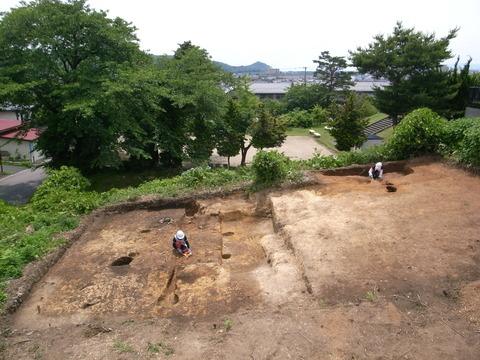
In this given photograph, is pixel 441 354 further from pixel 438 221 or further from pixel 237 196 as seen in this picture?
pixel 237 196

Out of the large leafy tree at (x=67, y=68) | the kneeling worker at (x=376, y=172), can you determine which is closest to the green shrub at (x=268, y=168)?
the kneeling worker at (x=376, y=172)

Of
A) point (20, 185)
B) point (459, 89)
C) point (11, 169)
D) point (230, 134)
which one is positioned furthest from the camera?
point (11, 169)

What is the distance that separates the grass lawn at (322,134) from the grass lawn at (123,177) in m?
14.1

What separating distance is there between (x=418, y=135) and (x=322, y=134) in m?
Answer: 24.7

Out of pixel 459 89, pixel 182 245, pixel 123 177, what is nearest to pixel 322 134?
pixel 459 89

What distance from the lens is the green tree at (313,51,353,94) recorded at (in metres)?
49.5

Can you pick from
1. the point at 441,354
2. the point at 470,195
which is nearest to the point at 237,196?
the point at 470,195

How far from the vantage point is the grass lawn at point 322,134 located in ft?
105

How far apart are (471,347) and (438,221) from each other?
4101 millimetres

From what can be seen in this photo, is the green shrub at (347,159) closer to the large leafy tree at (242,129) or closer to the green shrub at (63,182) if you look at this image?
the green shrub at (63,182)

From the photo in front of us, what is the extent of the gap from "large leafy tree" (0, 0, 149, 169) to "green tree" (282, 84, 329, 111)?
114 feet

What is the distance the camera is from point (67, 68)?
2002 cm

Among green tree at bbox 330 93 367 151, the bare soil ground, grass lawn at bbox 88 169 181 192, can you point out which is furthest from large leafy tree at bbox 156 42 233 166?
the bare soil ground

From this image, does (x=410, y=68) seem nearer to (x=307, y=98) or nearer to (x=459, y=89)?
(x=459, y=89)
